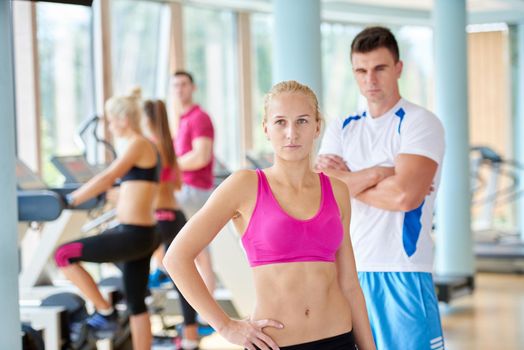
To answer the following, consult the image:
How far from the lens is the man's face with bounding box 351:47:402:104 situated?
2598mm

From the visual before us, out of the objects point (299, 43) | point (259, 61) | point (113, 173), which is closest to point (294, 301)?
point (299, 43)

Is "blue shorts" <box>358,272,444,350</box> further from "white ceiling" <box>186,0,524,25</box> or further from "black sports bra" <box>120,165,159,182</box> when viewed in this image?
"white ceiling" <box>186,0,524,25</box>

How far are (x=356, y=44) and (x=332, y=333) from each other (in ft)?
3.34

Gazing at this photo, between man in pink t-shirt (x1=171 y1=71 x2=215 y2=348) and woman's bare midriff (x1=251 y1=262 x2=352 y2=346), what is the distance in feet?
11.3

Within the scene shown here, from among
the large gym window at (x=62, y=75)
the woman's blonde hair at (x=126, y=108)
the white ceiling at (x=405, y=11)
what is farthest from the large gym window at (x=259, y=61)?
the woman's blonde hair at (x=126, y=108)

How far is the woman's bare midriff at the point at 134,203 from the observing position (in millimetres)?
4480

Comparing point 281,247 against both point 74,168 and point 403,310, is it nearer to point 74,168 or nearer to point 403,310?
point 403,310

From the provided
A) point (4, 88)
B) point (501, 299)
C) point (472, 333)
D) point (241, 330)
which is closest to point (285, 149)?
point (241, 330)

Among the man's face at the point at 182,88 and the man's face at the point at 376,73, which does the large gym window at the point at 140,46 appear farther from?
the man's face at the point at 376,73

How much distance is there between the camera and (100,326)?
493 centimetres

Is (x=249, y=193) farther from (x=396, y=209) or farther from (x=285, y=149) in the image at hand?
(x=396, y=209)

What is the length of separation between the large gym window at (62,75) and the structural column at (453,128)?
3152mm

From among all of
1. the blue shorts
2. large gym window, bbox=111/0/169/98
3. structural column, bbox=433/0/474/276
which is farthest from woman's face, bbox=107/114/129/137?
large gym window, bbox=111/0/169/98

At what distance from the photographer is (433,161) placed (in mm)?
2623
